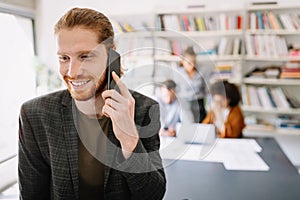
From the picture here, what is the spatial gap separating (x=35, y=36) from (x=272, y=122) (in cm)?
196

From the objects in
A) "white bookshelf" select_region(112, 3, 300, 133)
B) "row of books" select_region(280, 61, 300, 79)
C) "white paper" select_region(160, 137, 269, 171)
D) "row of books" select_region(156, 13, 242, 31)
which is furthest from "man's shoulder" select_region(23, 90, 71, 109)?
"row of books" select_region(280, 61, 300, 79)

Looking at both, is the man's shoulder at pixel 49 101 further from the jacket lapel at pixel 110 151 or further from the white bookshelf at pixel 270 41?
the white bookshelf at pixel 270 41

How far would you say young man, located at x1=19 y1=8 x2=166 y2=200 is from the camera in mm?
582

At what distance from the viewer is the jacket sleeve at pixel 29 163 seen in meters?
0.63

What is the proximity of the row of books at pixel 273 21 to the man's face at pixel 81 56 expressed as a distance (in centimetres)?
195

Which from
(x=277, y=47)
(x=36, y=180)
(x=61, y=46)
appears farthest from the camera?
(x=277, y=47)

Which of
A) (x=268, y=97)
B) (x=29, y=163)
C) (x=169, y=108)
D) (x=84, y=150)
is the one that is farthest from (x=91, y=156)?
(x=268, y=97)

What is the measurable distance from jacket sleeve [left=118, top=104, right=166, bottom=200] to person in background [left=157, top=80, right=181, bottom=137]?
0.05 metres

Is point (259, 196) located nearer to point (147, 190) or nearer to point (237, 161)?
point (237, 161)

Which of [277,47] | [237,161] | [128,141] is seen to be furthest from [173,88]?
[277,47]

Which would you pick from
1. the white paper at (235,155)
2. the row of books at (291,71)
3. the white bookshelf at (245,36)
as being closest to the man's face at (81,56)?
the white paper at (235,155)

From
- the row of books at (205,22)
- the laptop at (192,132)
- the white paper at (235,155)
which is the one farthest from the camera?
the row of books at (205,22)

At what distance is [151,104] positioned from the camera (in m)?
0.65

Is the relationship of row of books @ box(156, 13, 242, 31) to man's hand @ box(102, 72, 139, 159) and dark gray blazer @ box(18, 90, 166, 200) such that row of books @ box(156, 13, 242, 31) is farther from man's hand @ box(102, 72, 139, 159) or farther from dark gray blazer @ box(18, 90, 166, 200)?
man's hand @ box(102, 72, 139, 159)
